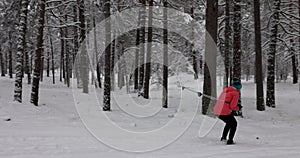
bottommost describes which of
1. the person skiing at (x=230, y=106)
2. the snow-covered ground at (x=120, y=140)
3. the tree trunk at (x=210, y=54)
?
the snow-covered ground at (x=120, y=140)

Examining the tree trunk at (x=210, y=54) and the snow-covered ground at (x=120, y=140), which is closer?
the snow-covered ground at (x=120, y=140)

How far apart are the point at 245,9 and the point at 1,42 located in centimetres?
2679

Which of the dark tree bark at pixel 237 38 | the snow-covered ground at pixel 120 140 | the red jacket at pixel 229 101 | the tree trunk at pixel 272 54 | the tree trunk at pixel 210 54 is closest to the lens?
the snow-covered ground at pixel 120 140

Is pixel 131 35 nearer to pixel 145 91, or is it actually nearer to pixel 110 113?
pixel 145 91

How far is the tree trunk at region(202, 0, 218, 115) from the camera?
1289 cm

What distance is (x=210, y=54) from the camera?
13.1m

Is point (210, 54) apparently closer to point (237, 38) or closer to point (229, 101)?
point (237, 38)

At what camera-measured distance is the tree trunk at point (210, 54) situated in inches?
508

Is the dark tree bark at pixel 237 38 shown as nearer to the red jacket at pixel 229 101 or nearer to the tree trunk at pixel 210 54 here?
the tree trunk at pixel 210 54

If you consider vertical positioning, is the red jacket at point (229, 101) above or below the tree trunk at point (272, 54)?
below

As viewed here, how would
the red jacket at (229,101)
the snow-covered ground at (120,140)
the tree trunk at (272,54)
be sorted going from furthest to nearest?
the tree trunk at (272,54), the red jacket at (229,101), the snow-covered ground at (120,140)

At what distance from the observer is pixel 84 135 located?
28.5 feet

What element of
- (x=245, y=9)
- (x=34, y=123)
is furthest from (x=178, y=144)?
(x=245, y=9)

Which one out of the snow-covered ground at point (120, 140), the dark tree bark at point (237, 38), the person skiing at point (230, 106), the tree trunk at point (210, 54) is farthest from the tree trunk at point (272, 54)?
the person skiing at point (230, 106)
